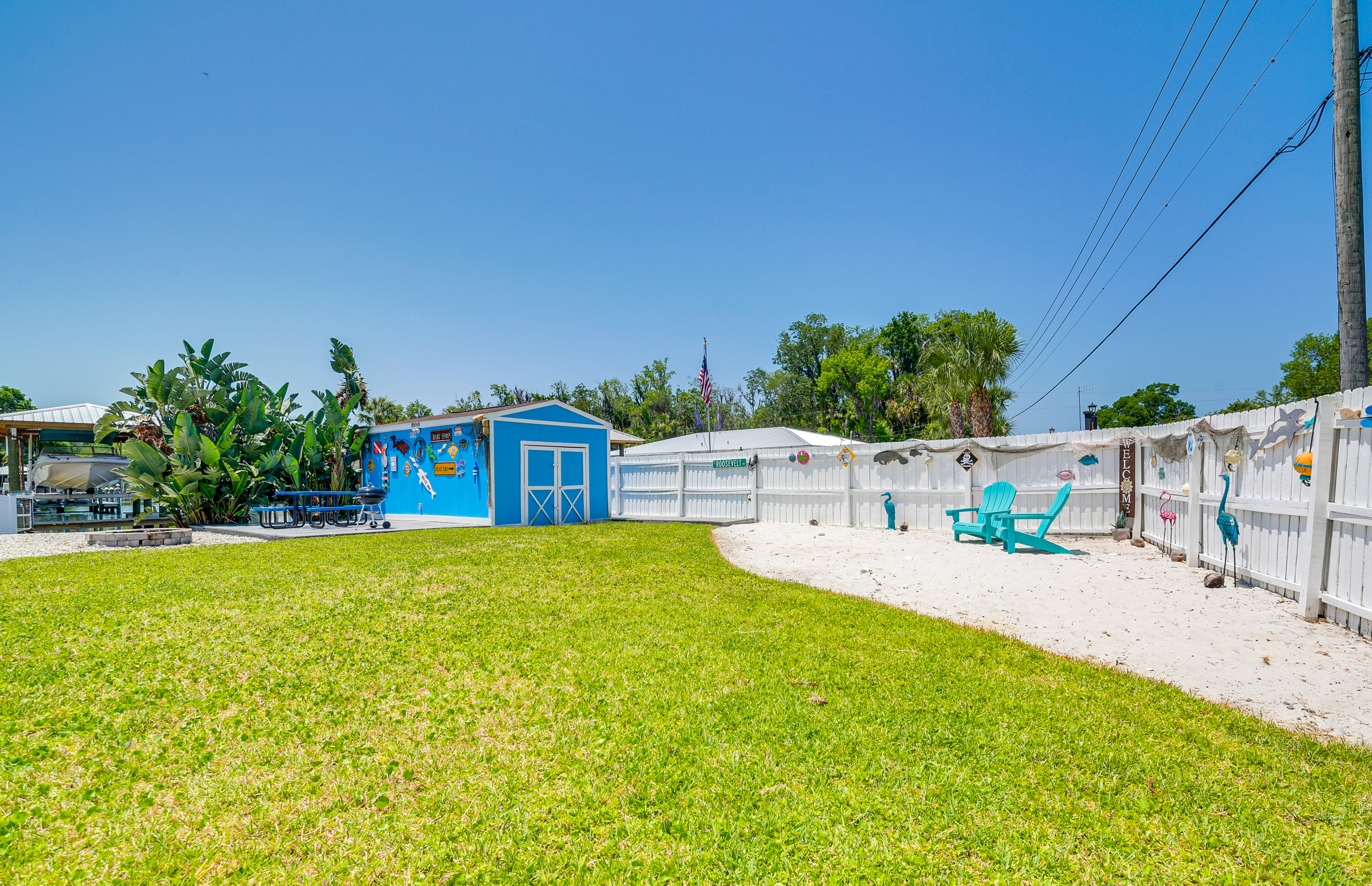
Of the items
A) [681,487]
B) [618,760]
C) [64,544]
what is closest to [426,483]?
[64,544]

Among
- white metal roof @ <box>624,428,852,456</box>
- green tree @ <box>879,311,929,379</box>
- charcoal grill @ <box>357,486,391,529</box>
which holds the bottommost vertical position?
charcoal grill @ <box>357,486,391,529</box>

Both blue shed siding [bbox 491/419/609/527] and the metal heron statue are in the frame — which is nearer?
the metal heron statue

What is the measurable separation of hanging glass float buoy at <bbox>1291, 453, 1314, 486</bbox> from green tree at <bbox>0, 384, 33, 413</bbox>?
279 feet

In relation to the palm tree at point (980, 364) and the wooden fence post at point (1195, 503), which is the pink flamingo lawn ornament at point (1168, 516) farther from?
the palm tree at point (980, 364)

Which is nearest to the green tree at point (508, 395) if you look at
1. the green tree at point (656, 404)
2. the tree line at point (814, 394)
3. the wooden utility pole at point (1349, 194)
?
the tree line at point (814, 394)

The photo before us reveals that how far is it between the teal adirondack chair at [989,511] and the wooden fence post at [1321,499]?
4.43 meters

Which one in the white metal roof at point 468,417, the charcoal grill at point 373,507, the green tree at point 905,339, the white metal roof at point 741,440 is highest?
the green tree at point 905,339

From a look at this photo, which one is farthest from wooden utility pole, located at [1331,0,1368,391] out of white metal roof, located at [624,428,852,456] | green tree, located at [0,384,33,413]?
green tree, located at [0,384,33,413]

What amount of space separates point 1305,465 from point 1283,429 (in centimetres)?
65

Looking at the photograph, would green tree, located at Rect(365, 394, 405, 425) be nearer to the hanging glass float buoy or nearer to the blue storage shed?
the blue storage shed

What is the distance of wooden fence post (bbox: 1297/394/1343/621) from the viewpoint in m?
5.28

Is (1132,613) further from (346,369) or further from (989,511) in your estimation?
(346,369)

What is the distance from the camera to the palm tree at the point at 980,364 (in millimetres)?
18750

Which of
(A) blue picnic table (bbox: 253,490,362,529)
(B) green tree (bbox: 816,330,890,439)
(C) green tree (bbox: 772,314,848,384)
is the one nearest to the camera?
(A) blue picnic table (bbox: 253,490,362,529)
